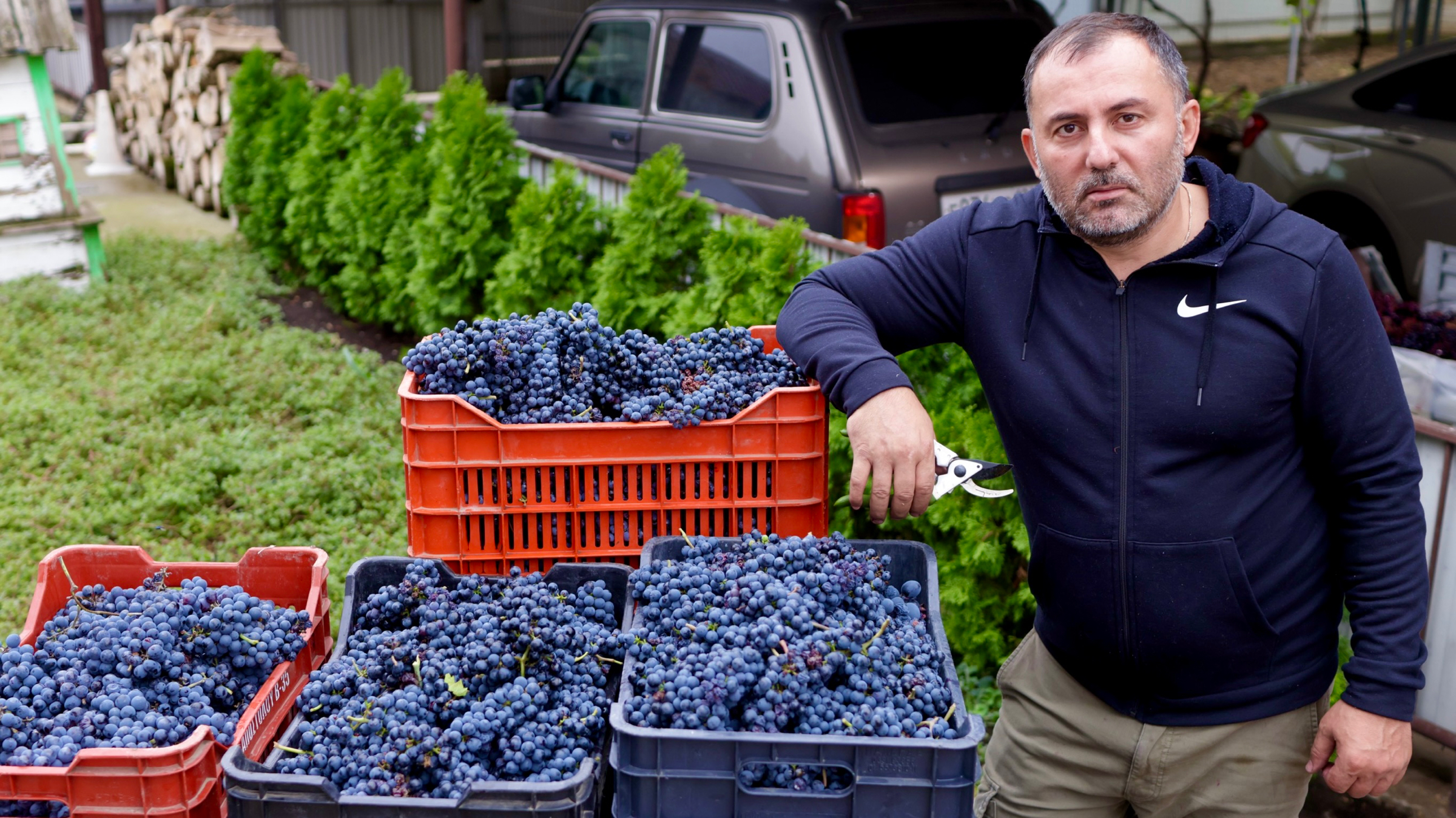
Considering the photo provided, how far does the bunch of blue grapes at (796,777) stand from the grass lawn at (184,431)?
3.16 meters

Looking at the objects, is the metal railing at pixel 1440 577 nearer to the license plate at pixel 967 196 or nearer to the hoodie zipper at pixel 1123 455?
the hoodie zipper at pixel 1123 455

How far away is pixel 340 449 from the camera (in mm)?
6051

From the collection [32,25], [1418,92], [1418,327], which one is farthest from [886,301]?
[32,25]

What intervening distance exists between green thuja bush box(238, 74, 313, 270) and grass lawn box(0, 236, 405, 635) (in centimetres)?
82

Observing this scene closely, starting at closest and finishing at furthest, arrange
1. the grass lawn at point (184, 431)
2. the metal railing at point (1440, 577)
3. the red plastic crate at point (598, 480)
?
the red plastic crate at point (598, 480) < the metal railing at point (1440, 577) < the grass lawn at point (184, 431)

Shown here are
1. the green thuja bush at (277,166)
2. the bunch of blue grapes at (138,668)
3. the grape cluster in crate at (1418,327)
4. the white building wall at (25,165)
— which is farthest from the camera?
the green thuja bush at (277,166)

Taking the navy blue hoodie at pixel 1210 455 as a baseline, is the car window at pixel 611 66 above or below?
above

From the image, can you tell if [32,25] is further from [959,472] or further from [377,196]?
[959,472]

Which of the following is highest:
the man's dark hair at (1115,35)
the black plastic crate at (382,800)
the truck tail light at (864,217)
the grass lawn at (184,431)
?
the man's dark hair at (1115,35)

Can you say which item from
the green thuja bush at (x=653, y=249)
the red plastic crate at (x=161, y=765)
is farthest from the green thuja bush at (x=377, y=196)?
the red plastic crate at (x=161, y=765)

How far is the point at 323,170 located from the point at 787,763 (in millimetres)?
7526

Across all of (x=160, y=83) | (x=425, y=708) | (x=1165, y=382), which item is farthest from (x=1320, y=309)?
(x=160, y=83)

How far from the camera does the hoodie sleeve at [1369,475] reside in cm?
205

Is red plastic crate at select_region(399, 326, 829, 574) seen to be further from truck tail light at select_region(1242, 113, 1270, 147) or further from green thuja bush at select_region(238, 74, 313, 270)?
green thuja bush at select_region(238, 74, 313, 270)
